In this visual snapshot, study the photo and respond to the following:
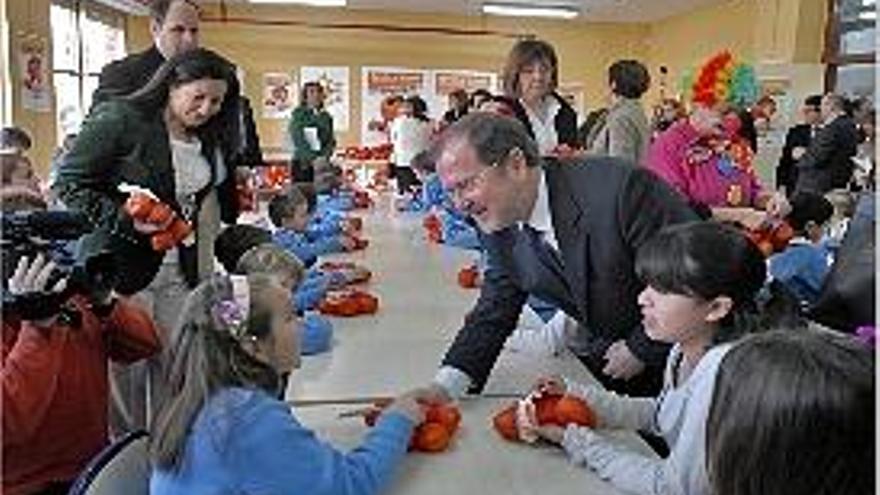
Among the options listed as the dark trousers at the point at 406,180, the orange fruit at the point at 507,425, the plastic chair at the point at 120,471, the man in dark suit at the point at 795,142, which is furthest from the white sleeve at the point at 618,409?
the man in dark suit at the point at 795,142

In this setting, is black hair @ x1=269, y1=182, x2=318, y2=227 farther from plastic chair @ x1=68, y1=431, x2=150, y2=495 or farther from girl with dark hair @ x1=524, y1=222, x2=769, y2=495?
plastic chair @ x1=68, y1=431, x2=150, y2=495

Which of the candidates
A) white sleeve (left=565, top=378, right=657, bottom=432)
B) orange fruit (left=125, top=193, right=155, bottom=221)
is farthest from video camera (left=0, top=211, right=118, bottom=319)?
white sleeve (left=565, top=378, right=657, bottom=432)

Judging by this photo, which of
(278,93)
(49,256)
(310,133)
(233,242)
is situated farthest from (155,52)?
(278,93)

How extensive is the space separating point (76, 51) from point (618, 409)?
30.0 ft

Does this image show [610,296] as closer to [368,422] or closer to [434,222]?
[368,422]

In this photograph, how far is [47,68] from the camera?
817cm

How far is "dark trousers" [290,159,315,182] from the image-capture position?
20.1ft

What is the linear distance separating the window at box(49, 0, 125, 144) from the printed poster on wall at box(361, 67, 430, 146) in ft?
11.1

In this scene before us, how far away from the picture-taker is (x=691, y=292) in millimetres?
1535

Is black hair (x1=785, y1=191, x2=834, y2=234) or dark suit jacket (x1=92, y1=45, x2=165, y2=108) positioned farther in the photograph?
black hair (x1=785, y1=191, x2=834, y2=234)

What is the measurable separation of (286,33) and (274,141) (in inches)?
57.8

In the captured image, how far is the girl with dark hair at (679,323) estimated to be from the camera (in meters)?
1.42

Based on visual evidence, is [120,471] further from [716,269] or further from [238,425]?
[716,269]

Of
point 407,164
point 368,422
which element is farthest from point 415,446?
point 407,164
